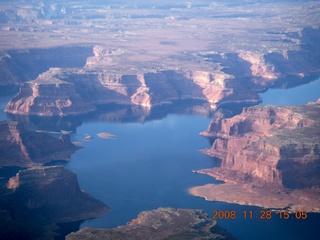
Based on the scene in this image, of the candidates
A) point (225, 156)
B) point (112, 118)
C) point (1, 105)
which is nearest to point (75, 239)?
point (225, 156)

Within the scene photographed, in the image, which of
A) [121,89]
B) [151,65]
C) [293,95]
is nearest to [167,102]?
[121,89]

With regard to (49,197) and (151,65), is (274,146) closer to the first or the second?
(49,197)

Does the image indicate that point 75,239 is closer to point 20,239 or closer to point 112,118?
point 20,239

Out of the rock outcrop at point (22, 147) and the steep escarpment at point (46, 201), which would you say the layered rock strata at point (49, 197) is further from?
the rock outcrop at point (22, 147)

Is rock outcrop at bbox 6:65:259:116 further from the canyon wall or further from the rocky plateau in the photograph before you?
the canyon wall

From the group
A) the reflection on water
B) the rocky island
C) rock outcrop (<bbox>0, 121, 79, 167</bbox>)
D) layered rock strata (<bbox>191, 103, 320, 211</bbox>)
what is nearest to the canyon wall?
layered rock strata (<bbox>191, 103, 320, 211</bbox>)
